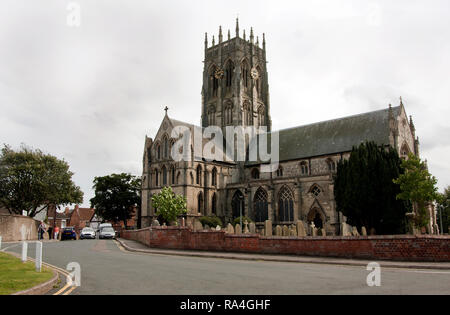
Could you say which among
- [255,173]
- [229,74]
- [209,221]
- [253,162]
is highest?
[229,74]

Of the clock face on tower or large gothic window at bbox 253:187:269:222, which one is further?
the clock face on tower

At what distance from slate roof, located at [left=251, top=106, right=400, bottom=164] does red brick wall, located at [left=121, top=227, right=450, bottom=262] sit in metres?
28.7

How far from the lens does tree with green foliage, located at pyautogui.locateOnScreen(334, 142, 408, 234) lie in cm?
3053

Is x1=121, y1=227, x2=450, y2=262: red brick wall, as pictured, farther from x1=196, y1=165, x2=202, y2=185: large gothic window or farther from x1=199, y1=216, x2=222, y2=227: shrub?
x1=196, y1=165, x2=202, y2=185: large gothic window

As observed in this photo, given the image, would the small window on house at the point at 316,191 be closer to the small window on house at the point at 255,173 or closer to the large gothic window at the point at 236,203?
the large gothic window at the point at 236,203

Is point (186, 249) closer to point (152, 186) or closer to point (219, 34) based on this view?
point (152, 186)

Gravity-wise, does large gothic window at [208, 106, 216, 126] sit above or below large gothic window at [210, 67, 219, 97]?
below

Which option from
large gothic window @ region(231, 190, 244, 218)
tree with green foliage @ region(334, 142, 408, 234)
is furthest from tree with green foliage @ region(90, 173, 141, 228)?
tree with green foliage @ region(334, 142, 408, 234)

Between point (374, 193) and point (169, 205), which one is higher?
point (374, 193)

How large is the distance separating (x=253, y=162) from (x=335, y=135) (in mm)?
12621

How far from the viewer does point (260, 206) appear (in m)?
49.0

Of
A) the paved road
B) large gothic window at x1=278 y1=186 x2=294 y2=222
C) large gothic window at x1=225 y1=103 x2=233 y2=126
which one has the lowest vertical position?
the paved road

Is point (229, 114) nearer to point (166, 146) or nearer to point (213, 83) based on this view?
point (213, 83)

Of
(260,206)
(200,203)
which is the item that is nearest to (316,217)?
(260,206)
